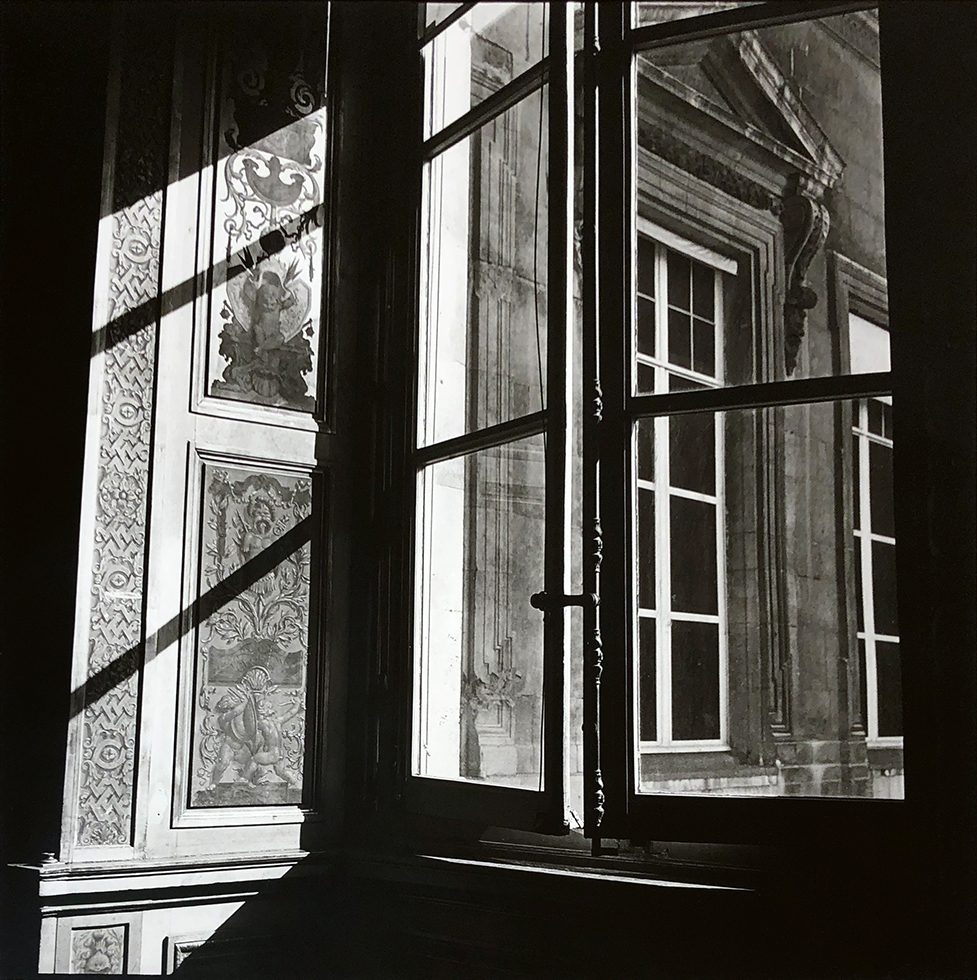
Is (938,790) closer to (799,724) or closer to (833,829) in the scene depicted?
(833,829)

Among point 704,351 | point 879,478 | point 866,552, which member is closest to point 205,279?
point 704,351

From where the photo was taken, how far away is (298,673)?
2414mm

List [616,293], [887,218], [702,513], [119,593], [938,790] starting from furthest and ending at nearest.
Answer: [702,513] → [119,593] → [616,293] → [887,218] → [938,790]

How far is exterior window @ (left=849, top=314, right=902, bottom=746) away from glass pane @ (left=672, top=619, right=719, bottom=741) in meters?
1.50

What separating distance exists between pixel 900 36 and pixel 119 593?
1.69 m

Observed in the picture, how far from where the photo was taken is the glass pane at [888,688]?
569cm

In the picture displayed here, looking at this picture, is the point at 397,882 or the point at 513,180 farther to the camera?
the point at 513,180

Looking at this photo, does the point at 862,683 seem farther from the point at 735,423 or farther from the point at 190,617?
the point at 190,617

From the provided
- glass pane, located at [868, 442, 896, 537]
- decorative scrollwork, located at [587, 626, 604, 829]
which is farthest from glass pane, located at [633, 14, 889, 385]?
glass pane, located at [868, 442, 896, 537]

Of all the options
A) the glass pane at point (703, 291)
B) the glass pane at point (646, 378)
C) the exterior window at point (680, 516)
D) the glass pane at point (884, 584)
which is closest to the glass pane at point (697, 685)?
the exterior window at point (680, 516)

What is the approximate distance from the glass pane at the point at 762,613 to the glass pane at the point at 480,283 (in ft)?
1.80

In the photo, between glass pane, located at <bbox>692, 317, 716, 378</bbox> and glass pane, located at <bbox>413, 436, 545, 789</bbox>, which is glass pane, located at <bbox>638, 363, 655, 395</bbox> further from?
→ glass pane, located at <bbox>413, 436, 545, 789</bbox>

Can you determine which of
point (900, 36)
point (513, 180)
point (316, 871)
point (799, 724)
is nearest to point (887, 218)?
point (900, 36)

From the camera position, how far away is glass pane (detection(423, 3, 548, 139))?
2531mm
